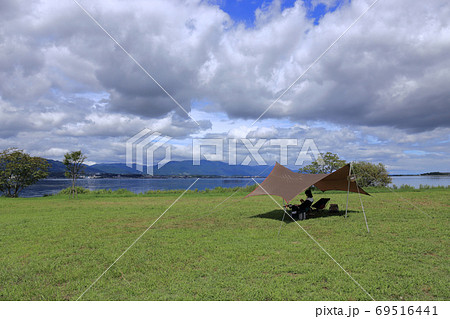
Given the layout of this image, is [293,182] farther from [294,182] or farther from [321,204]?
[321,204]

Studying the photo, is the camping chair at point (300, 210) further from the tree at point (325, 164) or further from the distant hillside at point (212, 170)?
the tree at point (325, 164)

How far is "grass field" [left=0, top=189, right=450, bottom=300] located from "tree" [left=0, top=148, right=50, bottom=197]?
23951 mm

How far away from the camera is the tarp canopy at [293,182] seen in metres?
10.7

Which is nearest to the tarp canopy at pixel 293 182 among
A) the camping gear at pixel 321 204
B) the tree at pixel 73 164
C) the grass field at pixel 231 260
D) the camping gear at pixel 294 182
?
the camping gear at pixel 294 182

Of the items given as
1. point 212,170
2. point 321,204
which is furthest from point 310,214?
point 212,170

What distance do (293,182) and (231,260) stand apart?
19.9 feet

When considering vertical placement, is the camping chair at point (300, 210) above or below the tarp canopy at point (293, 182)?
below

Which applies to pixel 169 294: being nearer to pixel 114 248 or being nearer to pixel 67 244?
→ pixel 114 248

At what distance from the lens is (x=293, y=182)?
11422mm

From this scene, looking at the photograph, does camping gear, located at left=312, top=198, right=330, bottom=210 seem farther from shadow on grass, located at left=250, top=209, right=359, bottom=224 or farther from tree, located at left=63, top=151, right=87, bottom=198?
tree, located at left=63, top=151, right=87, bottom=198

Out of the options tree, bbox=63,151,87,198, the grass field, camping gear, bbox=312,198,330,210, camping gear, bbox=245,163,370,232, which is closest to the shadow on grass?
camping gear, bbox=312,198,330,210

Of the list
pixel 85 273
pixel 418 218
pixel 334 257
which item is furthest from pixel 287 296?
pixel 418 218

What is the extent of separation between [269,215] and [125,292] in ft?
27.9

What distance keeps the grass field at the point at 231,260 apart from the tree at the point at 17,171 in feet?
78.6
